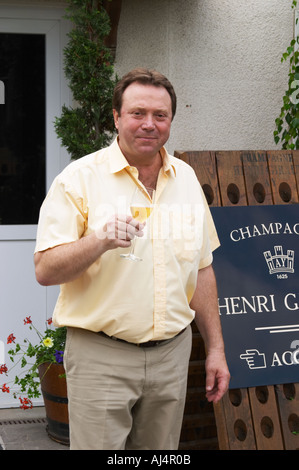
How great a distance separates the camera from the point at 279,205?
145 inches

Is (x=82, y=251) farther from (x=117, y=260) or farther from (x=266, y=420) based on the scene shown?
(x=266, y=420)

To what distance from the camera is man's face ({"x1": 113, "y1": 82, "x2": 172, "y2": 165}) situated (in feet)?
7.96

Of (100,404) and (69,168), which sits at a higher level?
(69,168)

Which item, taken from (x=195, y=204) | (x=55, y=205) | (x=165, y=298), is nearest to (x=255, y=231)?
(x=195, y=204)

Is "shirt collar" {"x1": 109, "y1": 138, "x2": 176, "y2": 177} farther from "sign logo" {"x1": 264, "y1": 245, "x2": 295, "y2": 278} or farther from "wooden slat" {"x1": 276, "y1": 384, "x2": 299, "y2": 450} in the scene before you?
"wooden slat" {"x1": 276, "y1": 384, "x2": 299, "y2": 450}

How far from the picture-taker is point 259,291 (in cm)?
357

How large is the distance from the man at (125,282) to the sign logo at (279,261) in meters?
1.13

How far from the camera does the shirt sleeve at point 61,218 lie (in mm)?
2312

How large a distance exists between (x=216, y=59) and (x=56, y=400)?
2.57m

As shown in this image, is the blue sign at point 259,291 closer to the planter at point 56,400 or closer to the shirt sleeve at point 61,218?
the planter at point 56,400

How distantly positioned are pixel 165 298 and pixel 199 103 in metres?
2.71
